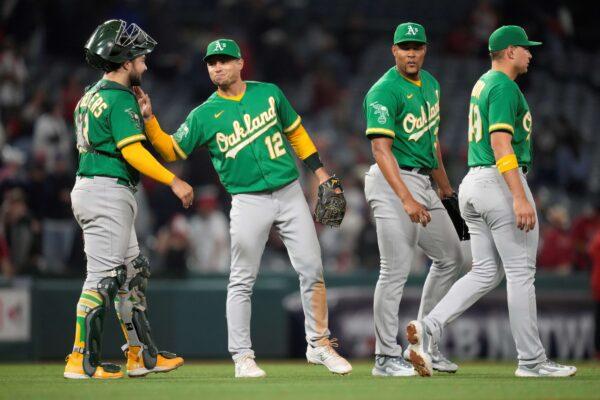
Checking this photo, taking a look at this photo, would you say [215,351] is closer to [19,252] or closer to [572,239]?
[19,252]

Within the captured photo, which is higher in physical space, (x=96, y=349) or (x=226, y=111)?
(x=226, y=111)

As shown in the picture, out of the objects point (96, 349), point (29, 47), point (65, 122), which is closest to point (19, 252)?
point (65, 122)

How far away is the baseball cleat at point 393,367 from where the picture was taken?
289 inches

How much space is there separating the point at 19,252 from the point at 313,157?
612cm

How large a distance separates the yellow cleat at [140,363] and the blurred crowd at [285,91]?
539cm

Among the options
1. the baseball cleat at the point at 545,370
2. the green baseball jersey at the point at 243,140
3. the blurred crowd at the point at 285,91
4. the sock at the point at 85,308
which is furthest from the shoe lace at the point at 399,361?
the blurred crowd at the point at 285,91

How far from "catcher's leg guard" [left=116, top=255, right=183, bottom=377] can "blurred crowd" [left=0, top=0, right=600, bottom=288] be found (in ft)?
17.8

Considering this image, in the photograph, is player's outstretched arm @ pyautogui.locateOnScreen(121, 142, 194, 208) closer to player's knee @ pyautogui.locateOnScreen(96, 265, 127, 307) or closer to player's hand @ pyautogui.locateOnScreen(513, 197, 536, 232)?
player's knee @ pyautogui.locateOnScreen(96, 265, 127, 307)

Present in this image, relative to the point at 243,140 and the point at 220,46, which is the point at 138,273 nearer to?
the point at 243,140

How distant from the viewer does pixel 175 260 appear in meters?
13.6

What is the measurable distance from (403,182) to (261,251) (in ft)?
3.43

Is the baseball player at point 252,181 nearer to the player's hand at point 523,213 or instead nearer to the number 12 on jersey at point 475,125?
the number 12 on jersey at point 475,125

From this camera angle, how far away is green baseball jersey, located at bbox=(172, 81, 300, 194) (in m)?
7.41

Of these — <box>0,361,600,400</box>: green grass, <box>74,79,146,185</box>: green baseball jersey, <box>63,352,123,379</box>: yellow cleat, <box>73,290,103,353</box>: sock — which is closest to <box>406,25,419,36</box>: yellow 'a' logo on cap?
Result: <box>74,79,146,185</box>: green baseball jersey
